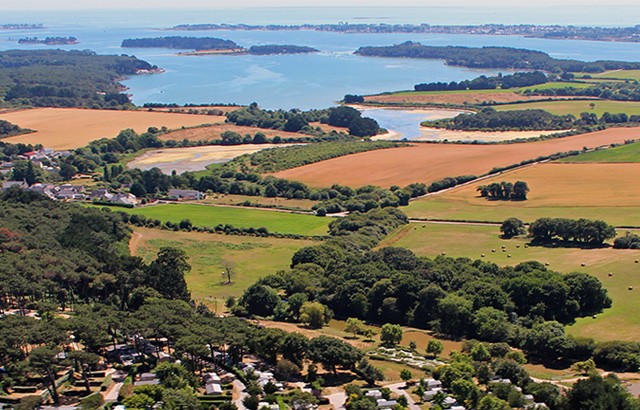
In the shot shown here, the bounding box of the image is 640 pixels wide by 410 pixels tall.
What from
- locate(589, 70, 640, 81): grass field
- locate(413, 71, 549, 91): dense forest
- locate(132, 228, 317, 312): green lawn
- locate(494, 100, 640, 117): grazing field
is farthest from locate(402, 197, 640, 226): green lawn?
locate(589, 70, 640, 81): grass field

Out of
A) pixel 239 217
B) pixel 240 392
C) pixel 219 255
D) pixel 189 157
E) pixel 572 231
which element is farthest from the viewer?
pixel 189 157

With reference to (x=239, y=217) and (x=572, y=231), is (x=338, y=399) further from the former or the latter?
(x=239, y=217)

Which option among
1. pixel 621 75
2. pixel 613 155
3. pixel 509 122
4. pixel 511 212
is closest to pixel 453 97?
pixel 509 122

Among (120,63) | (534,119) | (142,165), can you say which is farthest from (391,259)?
(120,63)

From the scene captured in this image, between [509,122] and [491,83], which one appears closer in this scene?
[509,122]

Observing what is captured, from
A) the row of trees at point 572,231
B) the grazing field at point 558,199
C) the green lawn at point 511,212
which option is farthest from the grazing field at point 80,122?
the row of trees at point 572,231

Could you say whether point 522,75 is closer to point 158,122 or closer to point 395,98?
point 395,98

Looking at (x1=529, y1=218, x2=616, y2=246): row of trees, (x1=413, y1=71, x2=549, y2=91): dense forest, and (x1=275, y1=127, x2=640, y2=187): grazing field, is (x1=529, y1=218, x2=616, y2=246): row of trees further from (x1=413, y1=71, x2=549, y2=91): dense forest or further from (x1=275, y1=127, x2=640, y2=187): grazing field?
(x1=413, y1=71, x2=549, y2=91): dense forest
